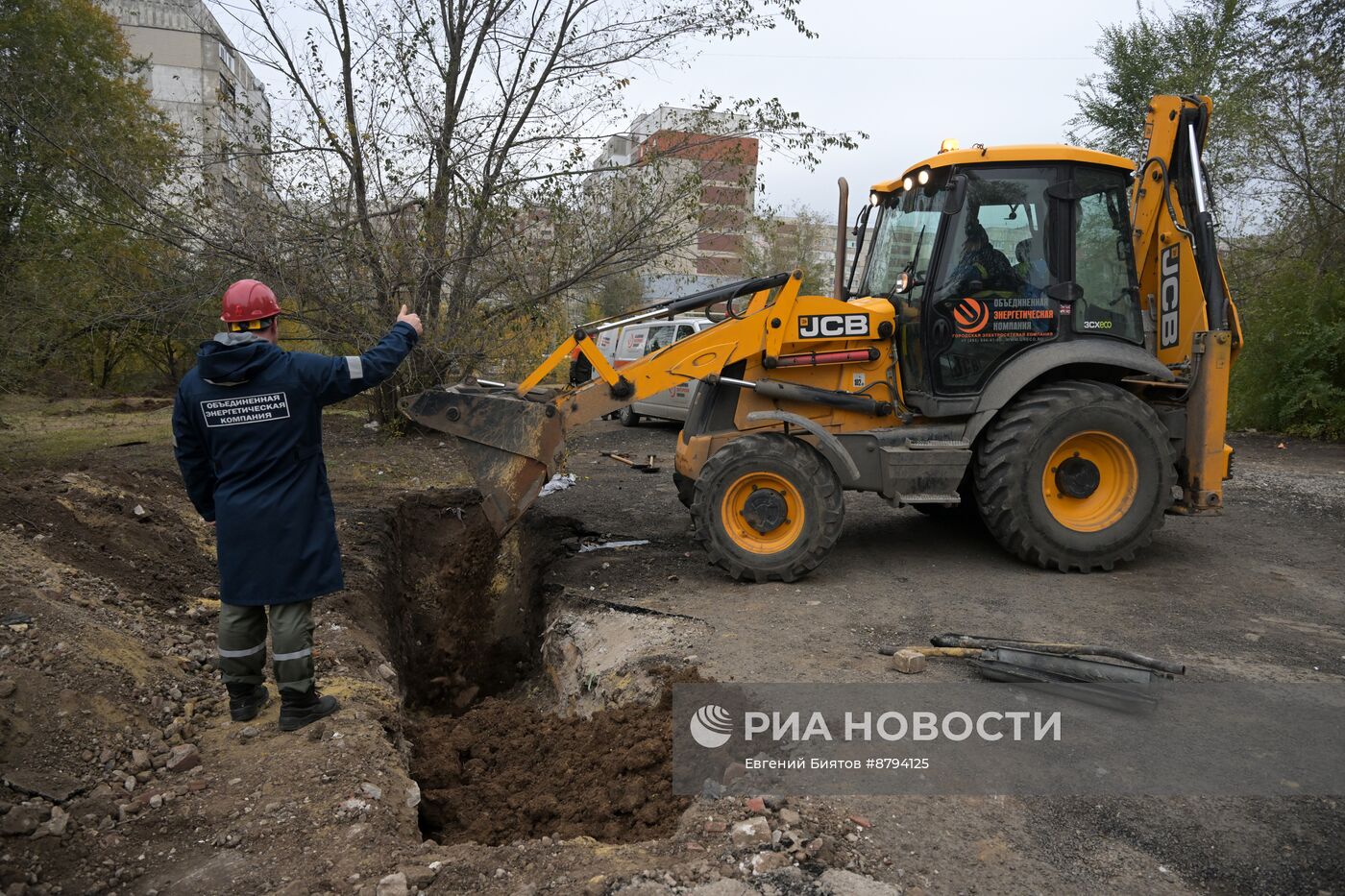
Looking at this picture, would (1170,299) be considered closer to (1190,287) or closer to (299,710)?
(1190,287)

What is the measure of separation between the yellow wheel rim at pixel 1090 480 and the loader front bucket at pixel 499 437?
354cm

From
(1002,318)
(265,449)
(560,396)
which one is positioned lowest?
(265,449)

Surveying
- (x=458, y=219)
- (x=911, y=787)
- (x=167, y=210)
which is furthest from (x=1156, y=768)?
(x=167, y=210)

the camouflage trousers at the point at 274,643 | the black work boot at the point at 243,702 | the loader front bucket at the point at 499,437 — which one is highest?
the loader front bucket at the point at 499,437

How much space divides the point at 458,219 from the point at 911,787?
9177mm

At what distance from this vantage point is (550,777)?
13.1 feet

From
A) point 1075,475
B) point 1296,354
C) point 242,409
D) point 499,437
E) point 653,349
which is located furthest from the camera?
point 653,349

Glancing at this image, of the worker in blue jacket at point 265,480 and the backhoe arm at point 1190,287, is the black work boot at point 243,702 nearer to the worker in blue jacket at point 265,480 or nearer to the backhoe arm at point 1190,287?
the worker in blue jacket at point 265,480

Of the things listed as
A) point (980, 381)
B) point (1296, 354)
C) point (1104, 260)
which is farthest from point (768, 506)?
point (1296, 354)

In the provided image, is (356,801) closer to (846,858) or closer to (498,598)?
(846,858)

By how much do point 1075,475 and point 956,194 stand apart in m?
2.17

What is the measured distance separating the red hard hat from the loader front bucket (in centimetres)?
196

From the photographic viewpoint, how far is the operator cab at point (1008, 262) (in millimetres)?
6188

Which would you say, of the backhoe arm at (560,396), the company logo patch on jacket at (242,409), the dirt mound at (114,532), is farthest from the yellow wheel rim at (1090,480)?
the dirt mound at (114,532)
